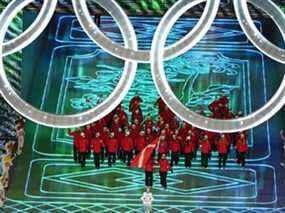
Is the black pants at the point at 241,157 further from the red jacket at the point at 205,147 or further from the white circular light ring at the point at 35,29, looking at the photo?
the white circular light ring at the point at 35,29

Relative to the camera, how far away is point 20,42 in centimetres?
1788

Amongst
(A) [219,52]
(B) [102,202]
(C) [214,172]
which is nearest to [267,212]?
(C) [214,172]

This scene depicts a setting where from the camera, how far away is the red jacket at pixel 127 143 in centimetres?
2259

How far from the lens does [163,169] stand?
2200 cm

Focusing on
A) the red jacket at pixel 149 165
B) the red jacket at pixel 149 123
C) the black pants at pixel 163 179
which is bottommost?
the black pants at pixel 163 179

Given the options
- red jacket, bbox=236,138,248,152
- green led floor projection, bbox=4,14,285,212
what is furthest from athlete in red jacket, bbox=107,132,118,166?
red jacket, bbox=236,138,248,152

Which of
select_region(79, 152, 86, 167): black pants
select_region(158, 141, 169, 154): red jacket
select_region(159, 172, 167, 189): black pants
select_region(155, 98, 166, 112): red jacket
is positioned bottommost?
select_region(159, 172, 167, 189): black pants

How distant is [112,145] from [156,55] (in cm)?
605

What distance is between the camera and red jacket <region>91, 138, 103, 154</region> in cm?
2242

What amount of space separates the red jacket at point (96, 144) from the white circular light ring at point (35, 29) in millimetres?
4921

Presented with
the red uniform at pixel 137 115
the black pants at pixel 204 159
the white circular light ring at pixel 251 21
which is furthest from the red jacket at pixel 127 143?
the white circular light ring at pixel 251 21

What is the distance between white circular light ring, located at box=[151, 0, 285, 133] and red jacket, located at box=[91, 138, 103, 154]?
5680 millimetres

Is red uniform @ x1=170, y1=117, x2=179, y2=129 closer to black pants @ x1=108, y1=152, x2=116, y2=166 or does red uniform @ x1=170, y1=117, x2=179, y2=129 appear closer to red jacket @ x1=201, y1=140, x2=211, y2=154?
red jacket @ x1=201, y1=140, x2=211, y2=154

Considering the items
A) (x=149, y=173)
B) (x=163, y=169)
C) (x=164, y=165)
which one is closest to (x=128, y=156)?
(x=149, y=173)
